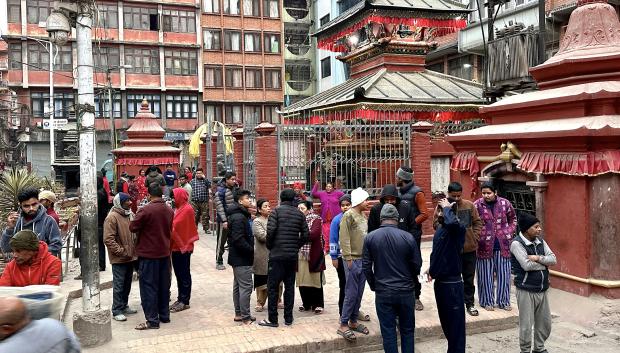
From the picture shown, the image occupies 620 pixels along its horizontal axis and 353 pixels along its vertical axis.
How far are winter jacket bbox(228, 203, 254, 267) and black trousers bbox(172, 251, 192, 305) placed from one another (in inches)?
41.2

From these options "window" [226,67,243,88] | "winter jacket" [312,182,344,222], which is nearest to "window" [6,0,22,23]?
"window" [226,67,243,88]

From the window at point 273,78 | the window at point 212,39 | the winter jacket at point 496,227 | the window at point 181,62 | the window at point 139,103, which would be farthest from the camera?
the window at point 273,78

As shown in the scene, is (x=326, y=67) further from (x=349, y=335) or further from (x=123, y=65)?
(x=349, y=335)

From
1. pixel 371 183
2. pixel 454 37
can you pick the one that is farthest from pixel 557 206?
pixel 454 37

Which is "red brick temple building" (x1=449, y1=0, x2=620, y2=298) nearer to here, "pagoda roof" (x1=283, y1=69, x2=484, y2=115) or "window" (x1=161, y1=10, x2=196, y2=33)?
"pagoda roof" (x1=283, y1=69, x2=484, y2=115)

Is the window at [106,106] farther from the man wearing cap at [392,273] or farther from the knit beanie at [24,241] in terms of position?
the man wearing cap at [392,273]

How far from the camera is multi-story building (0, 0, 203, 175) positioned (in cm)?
3638

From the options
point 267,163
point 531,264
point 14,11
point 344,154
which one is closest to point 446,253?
point 531,264

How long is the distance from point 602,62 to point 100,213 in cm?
882

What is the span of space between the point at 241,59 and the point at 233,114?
15.0 ft

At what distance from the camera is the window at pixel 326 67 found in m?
43.7

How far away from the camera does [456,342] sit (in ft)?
18.2

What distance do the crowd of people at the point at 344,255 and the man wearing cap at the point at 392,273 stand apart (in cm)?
1

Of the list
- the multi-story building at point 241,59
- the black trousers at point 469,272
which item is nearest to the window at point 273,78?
the multi-story building at point 241,59
